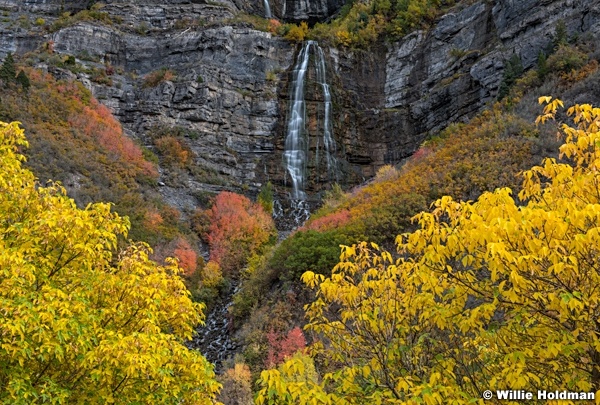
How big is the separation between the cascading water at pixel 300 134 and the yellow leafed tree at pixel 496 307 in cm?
3028

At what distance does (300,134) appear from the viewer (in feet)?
135

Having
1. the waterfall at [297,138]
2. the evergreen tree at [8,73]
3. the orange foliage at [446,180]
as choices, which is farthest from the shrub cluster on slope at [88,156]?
the waterfall at [297,138]

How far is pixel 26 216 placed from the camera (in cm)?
637

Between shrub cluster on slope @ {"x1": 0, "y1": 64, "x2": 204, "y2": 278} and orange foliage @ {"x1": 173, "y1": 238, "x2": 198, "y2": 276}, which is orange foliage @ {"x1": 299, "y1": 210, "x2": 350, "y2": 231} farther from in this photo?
shrub cluster on slope @ {"x1": 0, "y1": 64, "x2": 204, "y2": 278}

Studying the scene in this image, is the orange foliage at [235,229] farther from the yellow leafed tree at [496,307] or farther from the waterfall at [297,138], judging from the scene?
the yellow leafed tree at [496,307]

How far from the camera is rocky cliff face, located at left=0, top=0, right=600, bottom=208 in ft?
116

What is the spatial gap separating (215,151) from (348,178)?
11937 mm

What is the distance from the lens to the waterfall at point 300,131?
3903 centimetres

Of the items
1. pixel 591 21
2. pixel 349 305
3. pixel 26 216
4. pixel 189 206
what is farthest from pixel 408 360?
pixel 591 21

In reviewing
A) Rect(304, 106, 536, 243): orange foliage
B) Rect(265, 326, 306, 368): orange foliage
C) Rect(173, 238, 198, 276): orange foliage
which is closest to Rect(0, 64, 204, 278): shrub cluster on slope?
Rect(173, 238, 198, 276): orange foliage

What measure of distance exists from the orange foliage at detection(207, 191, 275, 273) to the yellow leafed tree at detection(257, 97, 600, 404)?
2103 centimetres

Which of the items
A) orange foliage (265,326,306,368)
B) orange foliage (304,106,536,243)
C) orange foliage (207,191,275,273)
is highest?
orange foliage (304,106,536,243)

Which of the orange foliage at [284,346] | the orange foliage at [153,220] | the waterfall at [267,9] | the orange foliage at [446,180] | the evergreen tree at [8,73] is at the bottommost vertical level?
the orange foliage at [153,220]

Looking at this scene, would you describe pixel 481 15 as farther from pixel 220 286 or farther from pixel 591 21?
pixel 220 286
